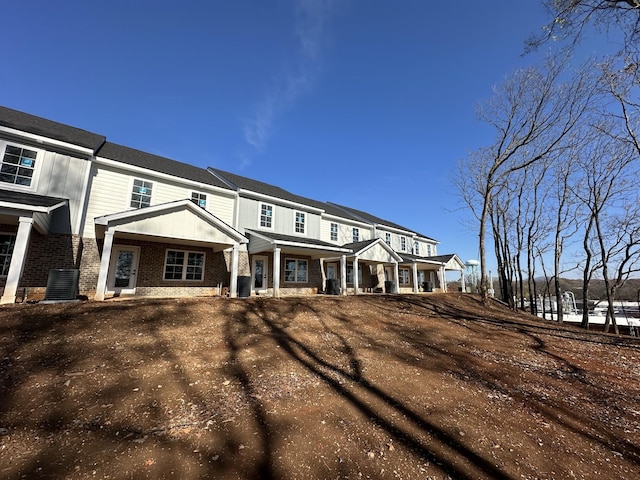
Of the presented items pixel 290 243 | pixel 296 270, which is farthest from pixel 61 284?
pixel 296 270

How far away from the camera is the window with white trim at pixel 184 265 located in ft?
Answer: 42.8

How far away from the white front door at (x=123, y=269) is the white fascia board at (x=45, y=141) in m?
3.96

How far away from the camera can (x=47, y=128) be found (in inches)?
480

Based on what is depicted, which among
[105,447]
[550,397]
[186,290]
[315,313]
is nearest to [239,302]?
[315,313]

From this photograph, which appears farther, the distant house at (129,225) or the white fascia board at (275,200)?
the white fascia board at (275,200)

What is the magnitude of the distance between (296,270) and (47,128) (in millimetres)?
13617

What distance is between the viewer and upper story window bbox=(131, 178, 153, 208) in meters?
12.7

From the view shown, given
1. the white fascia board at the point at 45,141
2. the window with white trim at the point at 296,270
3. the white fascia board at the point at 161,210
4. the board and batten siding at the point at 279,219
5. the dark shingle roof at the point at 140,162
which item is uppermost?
the dark shingle roof at the point at 140,162

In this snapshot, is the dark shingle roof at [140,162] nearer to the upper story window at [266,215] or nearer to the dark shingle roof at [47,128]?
the dark shingle roof at [47,128]

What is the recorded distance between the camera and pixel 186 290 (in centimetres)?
1320

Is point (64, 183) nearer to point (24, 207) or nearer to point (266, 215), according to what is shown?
point (24, 207)

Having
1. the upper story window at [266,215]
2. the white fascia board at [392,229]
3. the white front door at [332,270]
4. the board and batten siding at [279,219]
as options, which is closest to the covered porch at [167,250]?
the board and batten siding at [279,219]

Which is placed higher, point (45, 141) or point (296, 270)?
point (45, 141)

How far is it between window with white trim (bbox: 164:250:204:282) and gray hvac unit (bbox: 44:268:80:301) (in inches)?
153
